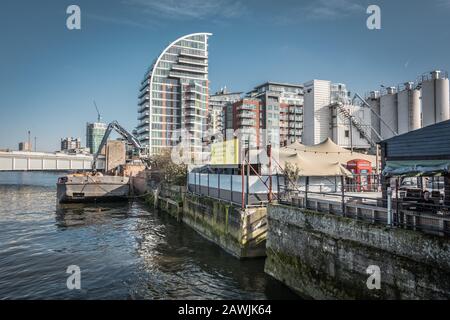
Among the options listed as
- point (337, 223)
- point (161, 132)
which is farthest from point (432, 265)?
point (161, 132)

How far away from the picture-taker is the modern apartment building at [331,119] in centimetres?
7144

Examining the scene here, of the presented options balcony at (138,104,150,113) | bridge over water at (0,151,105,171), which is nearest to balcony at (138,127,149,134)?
balcony at (138,104,150,113)

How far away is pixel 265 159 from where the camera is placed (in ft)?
88.6

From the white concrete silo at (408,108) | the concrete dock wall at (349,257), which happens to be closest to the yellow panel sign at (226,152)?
the concrete dock wall at (349,257)

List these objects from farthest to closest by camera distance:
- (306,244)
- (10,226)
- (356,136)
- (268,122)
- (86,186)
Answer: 1. (268,122)
2. (356,136)
3. (86,186)
4. (10,226)
5. (306,244)

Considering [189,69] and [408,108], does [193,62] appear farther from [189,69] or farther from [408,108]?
[408,108]

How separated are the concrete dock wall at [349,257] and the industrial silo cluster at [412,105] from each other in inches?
1735

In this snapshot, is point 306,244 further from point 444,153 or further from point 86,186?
point 86,186

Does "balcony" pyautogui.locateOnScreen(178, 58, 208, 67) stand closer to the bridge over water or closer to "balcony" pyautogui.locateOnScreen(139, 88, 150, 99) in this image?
"balcony" pyautogui.locateOnScreen(139, 88, 150, 99)

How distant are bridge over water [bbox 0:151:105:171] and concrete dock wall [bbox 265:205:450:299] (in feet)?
265

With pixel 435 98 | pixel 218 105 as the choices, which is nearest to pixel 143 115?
pixel 218 105

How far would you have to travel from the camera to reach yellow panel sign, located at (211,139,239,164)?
100ft
